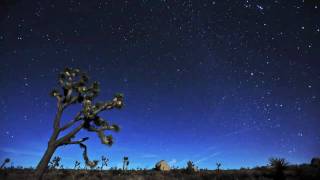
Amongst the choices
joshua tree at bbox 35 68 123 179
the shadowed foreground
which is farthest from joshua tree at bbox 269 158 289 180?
joshua tree at bbox 35 68 123 179

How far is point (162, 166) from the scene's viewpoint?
106 ft

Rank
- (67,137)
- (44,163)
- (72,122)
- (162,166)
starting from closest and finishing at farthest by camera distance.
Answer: (44,163) → (67,137) → (72,122) → (162,166)

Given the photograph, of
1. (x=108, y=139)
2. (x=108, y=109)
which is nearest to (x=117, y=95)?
(x=108, y=109)

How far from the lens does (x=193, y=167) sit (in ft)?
92.7

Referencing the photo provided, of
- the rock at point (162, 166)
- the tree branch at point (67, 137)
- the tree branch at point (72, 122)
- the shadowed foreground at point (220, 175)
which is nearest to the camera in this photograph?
the shadowed foreground at point (220, 175)

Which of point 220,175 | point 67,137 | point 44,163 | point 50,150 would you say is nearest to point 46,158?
point 44,163

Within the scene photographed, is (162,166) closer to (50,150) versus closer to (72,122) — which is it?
(72,122)

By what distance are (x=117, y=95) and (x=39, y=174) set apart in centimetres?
633

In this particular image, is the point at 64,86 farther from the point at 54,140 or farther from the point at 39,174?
the point at 39,174

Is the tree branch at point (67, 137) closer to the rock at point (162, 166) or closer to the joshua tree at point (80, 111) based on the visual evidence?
the joshua tree at point (80, 111)

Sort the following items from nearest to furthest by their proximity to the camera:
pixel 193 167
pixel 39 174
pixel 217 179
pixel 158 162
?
pixel 39 174, pixel 217 179, pixel 193 167, pixel 158 162

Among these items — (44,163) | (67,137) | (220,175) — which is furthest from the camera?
(220,175)

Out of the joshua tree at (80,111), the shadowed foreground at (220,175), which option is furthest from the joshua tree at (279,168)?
the joshua tree at (80,111)

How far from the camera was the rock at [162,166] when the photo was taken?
3205cm
